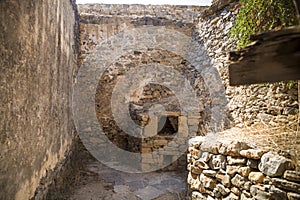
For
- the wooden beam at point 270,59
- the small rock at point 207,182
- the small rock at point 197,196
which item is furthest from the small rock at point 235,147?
the wooden beam at point 270,59

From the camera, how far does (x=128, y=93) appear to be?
235 inches

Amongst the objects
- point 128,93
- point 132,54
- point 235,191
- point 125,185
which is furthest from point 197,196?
point 132,54

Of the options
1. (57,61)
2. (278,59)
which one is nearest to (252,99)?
(278,59)

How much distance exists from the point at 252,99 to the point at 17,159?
9.77 ft

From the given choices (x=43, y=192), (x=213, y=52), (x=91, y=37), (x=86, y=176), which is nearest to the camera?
(x=43, y=192)

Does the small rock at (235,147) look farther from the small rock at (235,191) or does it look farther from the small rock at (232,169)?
the small rock at (235,191)

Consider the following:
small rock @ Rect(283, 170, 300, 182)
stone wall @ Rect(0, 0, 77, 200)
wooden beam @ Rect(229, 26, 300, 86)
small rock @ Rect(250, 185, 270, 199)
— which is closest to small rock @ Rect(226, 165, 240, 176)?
small rock @ Rect(250, 185, 270, 199)

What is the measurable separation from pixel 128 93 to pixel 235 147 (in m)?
4.15

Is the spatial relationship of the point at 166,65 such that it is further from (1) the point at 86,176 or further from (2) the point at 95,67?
(1) the point at 86,176

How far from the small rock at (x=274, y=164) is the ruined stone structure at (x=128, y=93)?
0.06 ft

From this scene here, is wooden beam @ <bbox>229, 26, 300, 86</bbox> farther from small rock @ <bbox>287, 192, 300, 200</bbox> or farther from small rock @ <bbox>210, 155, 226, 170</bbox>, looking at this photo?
small rock @ <bbox>210, 155, 226, 170</bbox>

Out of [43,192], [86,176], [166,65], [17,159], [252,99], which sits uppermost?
[166,65]

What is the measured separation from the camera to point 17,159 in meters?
1.91

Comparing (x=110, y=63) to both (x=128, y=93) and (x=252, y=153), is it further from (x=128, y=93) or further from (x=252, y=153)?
(x=252, y=153)
